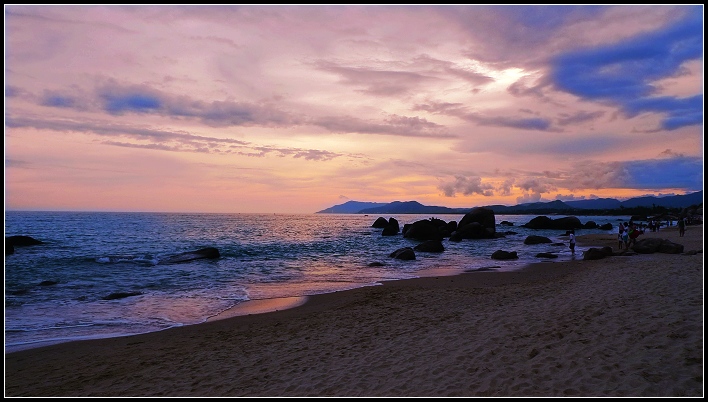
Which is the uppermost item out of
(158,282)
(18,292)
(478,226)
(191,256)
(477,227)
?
(478,226)

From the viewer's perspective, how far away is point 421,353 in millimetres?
7531

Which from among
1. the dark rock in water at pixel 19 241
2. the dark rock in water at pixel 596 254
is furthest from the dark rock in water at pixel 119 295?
the dark rock in water at pixel 19 241

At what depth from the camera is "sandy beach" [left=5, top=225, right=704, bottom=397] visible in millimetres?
6039

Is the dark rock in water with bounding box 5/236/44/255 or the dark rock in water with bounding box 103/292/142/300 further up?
the dark rock in water with bounding box 5/236/44/255

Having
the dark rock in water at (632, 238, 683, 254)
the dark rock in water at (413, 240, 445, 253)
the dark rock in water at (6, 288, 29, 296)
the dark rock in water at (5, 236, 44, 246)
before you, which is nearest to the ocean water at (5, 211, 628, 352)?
the dark rock in water at (6, 288, 29, 296)

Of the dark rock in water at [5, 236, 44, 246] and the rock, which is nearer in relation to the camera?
the dark rock in water at [5, 236, 44, 246]

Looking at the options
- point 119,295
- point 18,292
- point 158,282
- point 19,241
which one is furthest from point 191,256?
point 19,241

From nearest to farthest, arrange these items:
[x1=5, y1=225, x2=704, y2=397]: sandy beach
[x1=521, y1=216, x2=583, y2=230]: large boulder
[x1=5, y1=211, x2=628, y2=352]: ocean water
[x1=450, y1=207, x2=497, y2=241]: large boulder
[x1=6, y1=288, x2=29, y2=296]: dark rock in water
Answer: [x1=5, y1=225, x2=704, y2=397]: sandy beach, [x1=5, y1=211, x2=628, y2=352]: ocean water, [x1=6, y1=288, x2=29, y2=296]: dark rock in water, [x1=450, y1=207, x2=497, y2=241]: large boulder, [x1=521, y1=216, x2=583, y2=230]: large boulder

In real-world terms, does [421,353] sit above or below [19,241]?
below

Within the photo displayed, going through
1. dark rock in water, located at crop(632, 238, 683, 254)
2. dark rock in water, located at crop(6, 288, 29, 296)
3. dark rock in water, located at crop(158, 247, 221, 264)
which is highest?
dark rock in water, located at crop(632, 238, 683, 254)

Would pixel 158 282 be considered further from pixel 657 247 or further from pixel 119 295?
pixel 657 247

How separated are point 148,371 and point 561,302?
31.6 ft

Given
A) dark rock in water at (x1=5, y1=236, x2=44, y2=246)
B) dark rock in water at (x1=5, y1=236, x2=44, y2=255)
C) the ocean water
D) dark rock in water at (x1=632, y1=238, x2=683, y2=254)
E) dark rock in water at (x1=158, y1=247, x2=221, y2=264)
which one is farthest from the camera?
dark rock in water at (x1=5, y1=236, x2=44, y2=246)

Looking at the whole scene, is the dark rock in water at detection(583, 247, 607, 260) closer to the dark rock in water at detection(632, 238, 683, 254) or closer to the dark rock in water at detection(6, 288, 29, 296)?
the dark rock in water at detection(632, 238, 683, 254)
